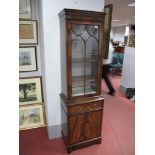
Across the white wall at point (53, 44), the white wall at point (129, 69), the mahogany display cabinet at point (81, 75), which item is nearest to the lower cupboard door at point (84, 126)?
the mahogany display cabinet at point (81, 75)

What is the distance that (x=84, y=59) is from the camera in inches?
86.0

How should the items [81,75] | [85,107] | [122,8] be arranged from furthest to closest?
1. [122,8]
2. [81,75]
3. [85,107]

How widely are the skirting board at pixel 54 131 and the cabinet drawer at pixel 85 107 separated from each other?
625mm

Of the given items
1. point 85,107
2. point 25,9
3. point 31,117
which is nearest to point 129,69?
point 85,107

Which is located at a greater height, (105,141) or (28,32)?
(28,32)

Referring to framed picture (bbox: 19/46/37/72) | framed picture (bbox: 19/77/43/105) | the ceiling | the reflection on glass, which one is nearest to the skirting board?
framed picture (bbox: 19/77/43/105)

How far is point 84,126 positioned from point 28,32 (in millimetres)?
1641

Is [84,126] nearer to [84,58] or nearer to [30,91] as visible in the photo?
[84,58]

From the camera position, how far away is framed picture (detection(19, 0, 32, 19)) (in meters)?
2.33

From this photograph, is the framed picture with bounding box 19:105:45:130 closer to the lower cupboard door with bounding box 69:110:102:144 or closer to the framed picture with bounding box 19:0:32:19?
the lower cupboard door with bounding box 69:110:102:144

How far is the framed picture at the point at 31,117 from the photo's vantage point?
2.74m

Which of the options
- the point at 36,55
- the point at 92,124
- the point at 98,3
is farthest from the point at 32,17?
the point at 92,124

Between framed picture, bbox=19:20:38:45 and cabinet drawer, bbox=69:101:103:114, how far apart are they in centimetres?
124
